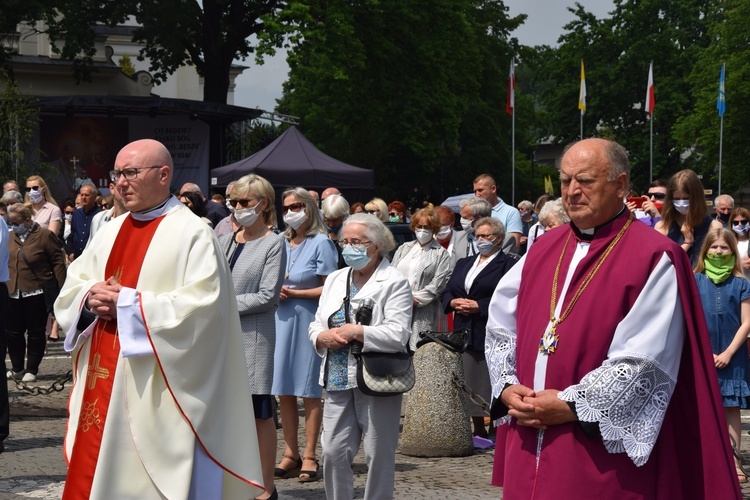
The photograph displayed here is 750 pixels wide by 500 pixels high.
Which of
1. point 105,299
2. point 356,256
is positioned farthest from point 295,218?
point 105,299

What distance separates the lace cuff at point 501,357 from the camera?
4.67m

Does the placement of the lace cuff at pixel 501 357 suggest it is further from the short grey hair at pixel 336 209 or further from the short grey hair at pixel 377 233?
the short grey hair at pixel 336 209

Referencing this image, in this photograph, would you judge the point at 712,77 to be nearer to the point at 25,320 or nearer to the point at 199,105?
the point at 199,105

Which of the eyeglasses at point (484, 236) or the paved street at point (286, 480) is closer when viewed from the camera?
the paved street at point (286, 480)

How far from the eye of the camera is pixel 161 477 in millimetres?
5191

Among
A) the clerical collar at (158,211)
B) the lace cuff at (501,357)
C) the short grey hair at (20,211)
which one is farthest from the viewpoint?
the short grey hair at (20,211)

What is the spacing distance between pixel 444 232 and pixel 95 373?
6.44m

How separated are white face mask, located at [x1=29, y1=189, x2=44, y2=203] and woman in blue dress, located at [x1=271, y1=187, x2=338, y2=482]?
22.9 feet

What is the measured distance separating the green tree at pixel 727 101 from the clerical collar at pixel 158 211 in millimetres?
46963

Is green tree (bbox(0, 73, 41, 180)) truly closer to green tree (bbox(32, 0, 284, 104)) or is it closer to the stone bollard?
green tree (bbox(32, 0, 284, 104))

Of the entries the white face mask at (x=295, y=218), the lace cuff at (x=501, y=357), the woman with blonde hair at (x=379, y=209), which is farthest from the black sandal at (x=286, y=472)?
the woman with blonde hair at (x=379, y=209)

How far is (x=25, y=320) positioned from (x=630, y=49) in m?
50.5

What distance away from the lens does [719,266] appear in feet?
27.4

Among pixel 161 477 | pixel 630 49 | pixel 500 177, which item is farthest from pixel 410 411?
pixel 630 49
